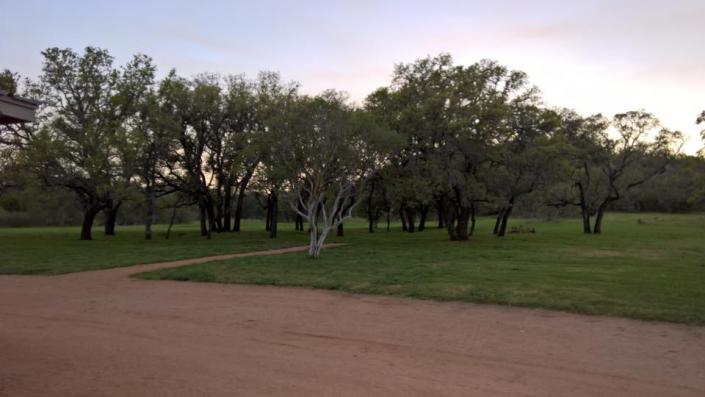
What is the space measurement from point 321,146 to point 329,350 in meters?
15.0

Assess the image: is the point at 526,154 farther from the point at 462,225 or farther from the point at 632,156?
the point at 632,156

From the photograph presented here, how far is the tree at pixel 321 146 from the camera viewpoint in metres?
21.9

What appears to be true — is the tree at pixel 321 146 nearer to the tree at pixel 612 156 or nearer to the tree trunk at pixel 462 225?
the tree trunk at pixel 462 225

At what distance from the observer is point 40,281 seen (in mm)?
15234

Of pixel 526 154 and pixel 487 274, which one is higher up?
pixel 526 154

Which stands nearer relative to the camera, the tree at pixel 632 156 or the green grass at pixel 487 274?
the green grass at pixel 487 274

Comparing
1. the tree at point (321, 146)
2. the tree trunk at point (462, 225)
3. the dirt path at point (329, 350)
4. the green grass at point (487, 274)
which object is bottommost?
the dirt path at point (329, 350)

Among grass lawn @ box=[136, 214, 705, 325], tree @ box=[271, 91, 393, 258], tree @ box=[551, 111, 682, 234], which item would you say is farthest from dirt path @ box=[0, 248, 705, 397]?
tree @ box=[551, 111, 682, 234]

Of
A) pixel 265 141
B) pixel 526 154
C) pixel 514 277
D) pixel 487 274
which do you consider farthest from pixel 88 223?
pixel 514 277

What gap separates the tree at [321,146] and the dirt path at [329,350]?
34.9 feet

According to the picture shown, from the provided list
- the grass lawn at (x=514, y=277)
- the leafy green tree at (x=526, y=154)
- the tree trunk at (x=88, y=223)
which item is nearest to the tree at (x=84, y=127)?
the tree trunk at (x=88, y=223)

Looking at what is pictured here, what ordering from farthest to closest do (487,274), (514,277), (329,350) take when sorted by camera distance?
(487,274) → (514,277) → (329,350)

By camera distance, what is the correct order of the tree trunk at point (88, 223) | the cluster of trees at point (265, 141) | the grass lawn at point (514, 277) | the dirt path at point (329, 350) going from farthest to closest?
the tree trunk at point (88, 223), the cluster of trees at point (265, 141), the grass lawn at point (514, 277), the dirt path at point (329, 350)

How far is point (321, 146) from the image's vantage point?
859 inches
